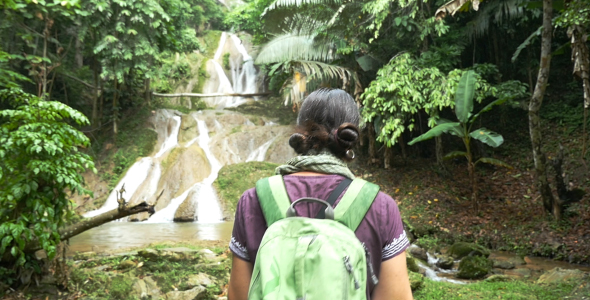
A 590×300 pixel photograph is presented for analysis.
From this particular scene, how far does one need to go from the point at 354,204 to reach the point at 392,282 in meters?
0.33

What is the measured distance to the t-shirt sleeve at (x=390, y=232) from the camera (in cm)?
153

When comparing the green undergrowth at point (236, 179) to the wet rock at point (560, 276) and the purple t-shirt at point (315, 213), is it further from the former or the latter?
the purple t-shirt at point (315, 213)

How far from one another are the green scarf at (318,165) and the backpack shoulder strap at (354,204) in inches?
3.8

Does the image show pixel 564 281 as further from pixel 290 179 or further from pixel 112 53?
pixel 112 53

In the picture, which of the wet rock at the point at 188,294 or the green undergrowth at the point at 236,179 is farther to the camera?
the green undergrowth at the point at 236,179

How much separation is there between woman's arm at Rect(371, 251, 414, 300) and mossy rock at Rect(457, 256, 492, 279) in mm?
6173

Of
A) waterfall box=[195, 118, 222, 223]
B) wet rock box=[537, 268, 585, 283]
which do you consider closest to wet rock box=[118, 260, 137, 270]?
wet rock box=[537, 268, 585, 283]

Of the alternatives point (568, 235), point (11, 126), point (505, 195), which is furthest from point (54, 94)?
point (568, 235)

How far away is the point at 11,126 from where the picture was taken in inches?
171

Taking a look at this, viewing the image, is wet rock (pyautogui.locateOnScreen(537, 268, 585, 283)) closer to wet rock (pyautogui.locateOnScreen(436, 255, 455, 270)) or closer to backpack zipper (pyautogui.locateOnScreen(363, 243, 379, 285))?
wet rock (pyautogui.locateOnScreen(436, 255, 455, 270))

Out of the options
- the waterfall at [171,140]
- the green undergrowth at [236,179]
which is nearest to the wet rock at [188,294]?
the green undergrowth at [236,179]

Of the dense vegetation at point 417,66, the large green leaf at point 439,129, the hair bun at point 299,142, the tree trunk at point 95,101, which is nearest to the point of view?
the hair bun at point 299,142

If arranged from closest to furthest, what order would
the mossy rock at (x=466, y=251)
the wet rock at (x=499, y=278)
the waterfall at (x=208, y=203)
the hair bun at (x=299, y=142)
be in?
the hair bun at (x=299, y=142) < the wet rock at (x=499, y=278) < the mossy rock at (x=466, y=251) < the waterfall at (x=208, y=203)

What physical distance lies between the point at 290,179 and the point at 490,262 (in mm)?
7053
